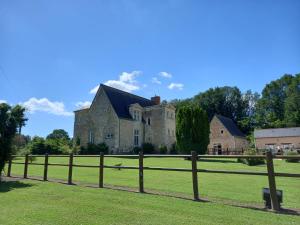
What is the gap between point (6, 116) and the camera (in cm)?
1116

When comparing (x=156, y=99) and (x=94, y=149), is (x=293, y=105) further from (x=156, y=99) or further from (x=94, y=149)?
(x=94, y=149)

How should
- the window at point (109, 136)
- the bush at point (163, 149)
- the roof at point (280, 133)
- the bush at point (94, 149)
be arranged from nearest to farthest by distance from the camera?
the bush at point (94, 149)
the window at point (109, 136)
the bush at point (163, 149)
the roof at point (280, 133)

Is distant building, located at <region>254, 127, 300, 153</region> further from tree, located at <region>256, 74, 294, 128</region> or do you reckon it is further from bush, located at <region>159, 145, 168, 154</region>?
tree, located at <region>256, 74, 294, 128</region>

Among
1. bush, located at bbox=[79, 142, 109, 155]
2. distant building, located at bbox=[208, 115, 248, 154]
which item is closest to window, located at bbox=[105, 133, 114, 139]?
bush, located at bbox=[79, 142, 109, 155]

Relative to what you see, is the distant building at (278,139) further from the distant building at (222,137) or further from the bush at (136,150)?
the bush at (136,150)

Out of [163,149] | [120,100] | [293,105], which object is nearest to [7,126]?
[163,149]

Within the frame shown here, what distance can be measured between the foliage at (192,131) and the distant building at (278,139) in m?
16.7

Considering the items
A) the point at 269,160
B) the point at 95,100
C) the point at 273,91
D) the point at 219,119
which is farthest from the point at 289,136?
the point at 269,160

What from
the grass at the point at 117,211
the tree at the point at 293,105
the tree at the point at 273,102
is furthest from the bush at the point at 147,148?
the tree at the point at 273,102

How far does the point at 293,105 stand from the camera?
56188 millimetres

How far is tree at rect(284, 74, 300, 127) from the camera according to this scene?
179ft

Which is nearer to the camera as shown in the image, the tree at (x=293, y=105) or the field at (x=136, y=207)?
the field at (x=136, y=207)

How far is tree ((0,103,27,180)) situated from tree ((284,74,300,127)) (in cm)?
5572

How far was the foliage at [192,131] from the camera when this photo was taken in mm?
28141
